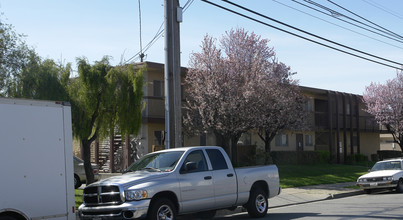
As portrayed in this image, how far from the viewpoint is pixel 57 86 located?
16359 mm

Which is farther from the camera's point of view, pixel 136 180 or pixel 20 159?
pixel 136 180

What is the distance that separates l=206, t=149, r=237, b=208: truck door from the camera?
37.7ft

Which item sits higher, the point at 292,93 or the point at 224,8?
the point at 224,8

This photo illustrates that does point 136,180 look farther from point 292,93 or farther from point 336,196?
point 292,93

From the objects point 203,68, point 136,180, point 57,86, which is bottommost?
point 136,180

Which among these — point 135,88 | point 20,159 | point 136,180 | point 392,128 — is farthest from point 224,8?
point 392,128

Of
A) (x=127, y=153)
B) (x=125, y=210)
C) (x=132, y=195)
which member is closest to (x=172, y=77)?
(x=132, y=195)

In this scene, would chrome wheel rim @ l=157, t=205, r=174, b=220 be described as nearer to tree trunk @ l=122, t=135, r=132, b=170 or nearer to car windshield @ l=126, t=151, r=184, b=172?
car windshield @ l=126, t=151, r=184, b=172

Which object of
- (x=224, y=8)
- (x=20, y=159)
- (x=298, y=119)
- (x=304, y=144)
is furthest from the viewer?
(x=304, y=144)

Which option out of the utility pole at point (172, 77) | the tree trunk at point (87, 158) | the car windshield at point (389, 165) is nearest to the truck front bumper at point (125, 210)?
the utility pole at point (172, 77)

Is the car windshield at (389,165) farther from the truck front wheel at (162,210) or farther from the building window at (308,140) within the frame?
the building window at (308,140)

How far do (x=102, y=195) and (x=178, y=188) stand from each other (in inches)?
61.8

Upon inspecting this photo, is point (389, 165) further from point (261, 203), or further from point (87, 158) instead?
point (87, 158)

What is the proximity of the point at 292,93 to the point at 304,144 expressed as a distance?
36.3 ft
